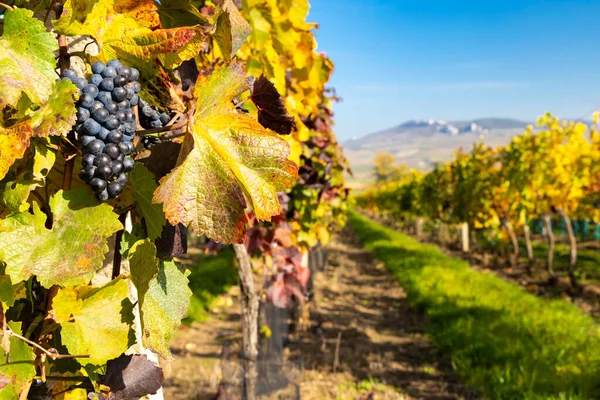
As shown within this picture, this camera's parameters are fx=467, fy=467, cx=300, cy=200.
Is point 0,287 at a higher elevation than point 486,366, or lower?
higher

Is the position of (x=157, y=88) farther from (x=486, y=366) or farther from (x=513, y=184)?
(x=513, y=184)

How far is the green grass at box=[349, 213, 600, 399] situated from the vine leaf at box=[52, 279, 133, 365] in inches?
189

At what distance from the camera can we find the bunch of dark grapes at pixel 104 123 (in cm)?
62

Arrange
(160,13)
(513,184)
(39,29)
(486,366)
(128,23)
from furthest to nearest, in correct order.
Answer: (513,184) → (486,366) → (160,13) → (128,23) → (39,29)

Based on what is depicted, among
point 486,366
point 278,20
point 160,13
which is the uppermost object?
point 278,20

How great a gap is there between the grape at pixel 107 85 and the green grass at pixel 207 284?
621cm

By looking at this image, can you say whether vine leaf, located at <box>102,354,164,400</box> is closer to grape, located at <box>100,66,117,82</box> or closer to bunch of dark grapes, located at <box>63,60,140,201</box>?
bunch of dark grapes, located at <box>63,60,140,201</box>

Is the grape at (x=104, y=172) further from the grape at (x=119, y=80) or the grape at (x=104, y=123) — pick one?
the grape at (x=119, y=80)

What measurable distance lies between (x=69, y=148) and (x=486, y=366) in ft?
19.9

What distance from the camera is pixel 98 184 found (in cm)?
64

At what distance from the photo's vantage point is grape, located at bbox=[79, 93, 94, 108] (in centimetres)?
Answer: 62

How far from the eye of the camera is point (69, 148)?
703 millimetres

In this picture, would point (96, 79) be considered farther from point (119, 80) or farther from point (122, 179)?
point (122, 179)

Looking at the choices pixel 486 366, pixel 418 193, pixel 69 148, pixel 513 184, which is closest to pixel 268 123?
pixel 69 148
